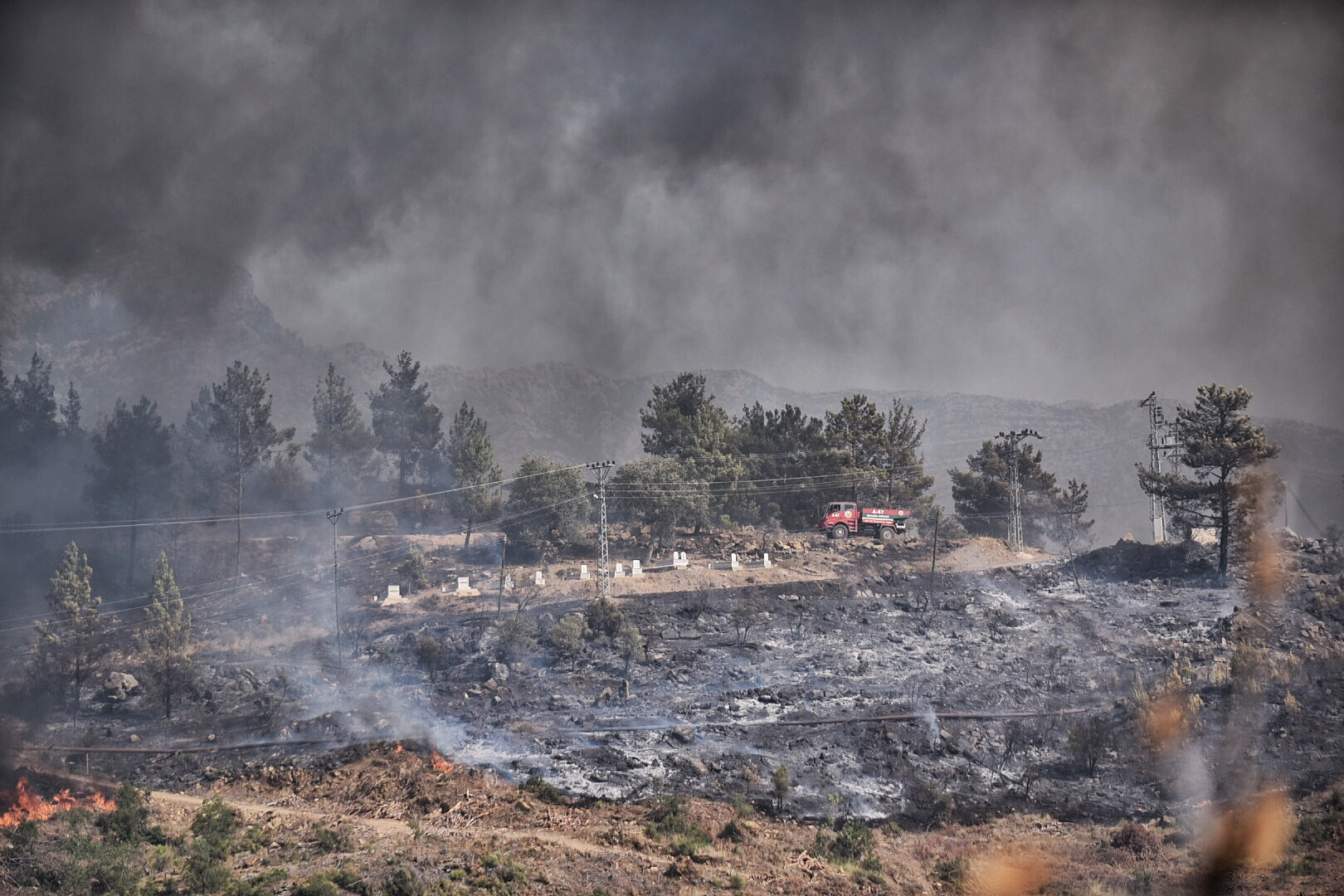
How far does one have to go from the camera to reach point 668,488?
7081 cm

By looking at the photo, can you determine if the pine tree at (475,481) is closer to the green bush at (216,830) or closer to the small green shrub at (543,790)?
the small green shrub at (543,790)

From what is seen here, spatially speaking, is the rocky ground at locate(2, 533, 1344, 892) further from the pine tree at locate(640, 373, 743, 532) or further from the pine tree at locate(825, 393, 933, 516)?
the pine tree at locate(825, 393, 933, 516)

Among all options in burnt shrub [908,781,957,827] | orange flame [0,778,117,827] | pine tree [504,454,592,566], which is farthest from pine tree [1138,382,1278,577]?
orange flame [0,778,117,827]

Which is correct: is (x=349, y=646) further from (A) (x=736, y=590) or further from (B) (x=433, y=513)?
(B) (x=433, y=513)

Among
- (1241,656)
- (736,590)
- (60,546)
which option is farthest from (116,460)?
(1241,656)

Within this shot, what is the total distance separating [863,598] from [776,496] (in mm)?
28492

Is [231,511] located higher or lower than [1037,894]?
higher

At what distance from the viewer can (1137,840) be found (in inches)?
1023

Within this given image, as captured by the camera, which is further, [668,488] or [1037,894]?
[668,488]

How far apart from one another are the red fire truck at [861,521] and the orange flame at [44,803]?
55033mm

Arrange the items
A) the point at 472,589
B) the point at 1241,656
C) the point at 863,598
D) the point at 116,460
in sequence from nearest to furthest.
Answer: the point at 1241,656, the point at 863,598, the point at 472,589, the point at 116,460

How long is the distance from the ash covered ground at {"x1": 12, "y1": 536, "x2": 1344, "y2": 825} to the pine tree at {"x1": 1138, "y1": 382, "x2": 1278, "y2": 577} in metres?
3.63

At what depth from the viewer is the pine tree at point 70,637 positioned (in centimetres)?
4775

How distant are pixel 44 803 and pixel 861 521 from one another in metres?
60.1
